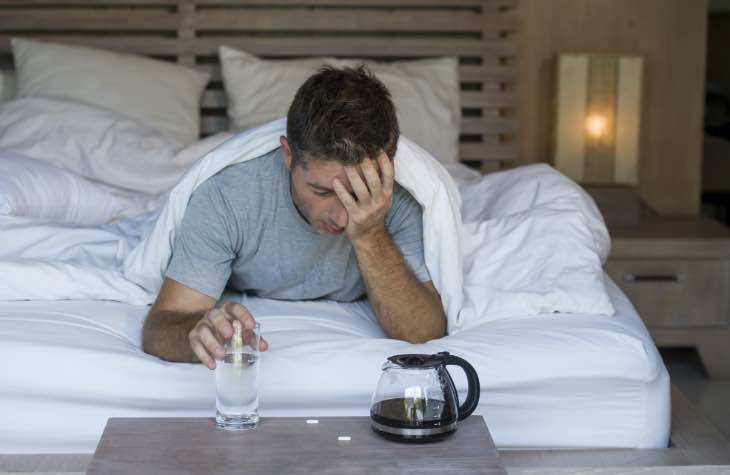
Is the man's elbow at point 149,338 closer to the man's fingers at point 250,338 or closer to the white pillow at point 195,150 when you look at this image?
the man's fingers at point 250,338

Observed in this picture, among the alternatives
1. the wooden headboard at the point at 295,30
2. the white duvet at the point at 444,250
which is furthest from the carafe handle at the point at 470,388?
the wooden headboard at the point at 295,30

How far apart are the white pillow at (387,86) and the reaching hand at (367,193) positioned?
4.82ft

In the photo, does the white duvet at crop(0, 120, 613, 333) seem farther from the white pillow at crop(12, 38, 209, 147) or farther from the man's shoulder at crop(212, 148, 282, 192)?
the white pillow at crop(12, 38, 209, 147)

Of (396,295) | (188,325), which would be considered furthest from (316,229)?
(188,325)

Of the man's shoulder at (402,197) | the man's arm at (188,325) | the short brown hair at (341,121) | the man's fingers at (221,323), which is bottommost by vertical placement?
the man's arm at (188,325)

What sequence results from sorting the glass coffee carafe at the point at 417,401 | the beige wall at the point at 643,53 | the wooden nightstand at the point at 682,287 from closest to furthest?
the glass coffee carafe at the point at 417,401 → the wooden nightstand at the point at 682,287 → the beige wall at the point at 643,53

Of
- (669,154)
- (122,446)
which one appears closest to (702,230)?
(669,154)

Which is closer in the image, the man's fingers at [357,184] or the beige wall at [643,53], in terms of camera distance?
the man's fingers at [357,184]

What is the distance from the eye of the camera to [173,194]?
2.06 m

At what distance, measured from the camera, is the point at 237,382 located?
1.58 metres

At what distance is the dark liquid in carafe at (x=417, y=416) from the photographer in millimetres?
1523

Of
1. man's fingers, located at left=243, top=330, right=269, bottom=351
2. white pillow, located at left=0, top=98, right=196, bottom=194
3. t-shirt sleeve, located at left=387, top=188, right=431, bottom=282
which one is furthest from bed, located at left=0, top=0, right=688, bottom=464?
white pillow, located at left=0, top=98, right=196, bottom=194

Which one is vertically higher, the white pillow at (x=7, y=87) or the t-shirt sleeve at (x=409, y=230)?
the white pillow at (x=7, y=87)

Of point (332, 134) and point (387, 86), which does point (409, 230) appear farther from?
point (387, 86)
